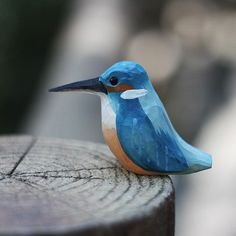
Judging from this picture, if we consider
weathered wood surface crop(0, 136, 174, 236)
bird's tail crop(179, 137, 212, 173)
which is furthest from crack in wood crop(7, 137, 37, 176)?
bird's tail crop(179, 137, 212, 173)

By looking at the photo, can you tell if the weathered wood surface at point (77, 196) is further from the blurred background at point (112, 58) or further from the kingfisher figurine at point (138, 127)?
the blurred background at point (112, 58)

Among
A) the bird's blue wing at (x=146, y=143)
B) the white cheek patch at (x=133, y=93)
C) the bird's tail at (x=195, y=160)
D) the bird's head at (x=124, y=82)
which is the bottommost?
the bird's tail at (x=195, y=160)

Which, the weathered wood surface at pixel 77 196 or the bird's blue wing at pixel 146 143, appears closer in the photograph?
the weathered wood surface at pixel 77 196

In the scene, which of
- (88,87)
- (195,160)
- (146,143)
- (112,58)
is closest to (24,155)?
(88,87)

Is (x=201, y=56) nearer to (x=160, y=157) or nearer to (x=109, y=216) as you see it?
(x=160, y=157)

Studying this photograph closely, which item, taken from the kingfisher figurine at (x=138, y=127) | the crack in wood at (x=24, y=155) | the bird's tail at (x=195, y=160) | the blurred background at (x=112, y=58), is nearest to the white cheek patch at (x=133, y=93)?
the kingfisher figurine at (x=138, y=127)

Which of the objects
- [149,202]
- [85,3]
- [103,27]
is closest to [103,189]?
[149,202]
